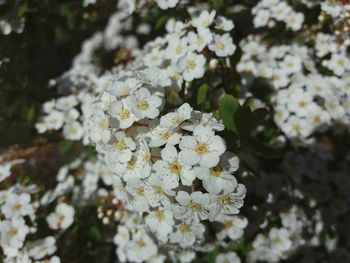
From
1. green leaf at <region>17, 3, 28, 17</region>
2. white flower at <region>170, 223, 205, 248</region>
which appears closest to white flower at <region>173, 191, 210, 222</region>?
white flower at <region>170, 223, 205, 248</region>

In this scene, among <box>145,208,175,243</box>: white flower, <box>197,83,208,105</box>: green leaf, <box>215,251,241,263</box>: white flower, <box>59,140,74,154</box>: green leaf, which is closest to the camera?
<box>145,208,175,243</box>: white flower

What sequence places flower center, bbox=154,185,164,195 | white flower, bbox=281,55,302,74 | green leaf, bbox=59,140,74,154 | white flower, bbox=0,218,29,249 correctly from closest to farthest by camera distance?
flower center, bbox=154,185,164,195
white flower, bbox=0,218,29,249
white flower, bbox=281,55,302,74
green leaf, bbox=59,140,74,154

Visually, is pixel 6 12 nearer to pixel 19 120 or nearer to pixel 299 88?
pixel 19 120

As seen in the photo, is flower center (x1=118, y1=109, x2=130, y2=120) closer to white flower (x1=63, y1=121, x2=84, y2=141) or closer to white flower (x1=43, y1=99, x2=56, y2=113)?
white flower (x1=63, y1=121, x2=84, y2=141)

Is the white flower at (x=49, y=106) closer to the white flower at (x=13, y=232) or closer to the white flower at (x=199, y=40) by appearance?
the white flower at (x=13, y=232)

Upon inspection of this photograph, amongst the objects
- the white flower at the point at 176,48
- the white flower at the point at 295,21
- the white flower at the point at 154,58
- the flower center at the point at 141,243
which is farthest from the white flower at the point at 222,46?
the flower center at the point at 141,243

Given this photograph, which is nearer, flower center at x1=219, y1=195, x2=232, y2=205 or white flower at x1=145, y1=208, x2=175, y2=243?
flower center at x1=219, y1=195, x2=232, y2=205
